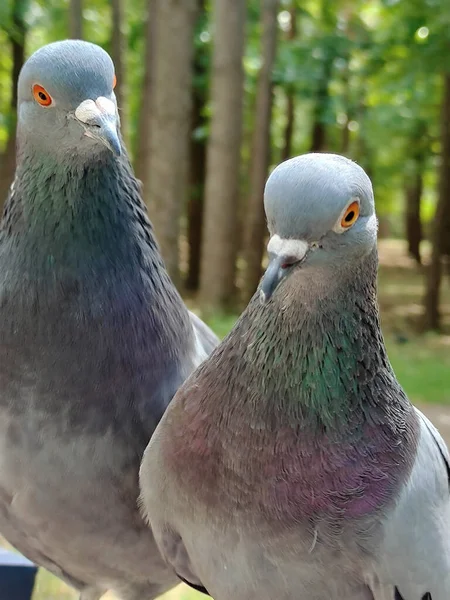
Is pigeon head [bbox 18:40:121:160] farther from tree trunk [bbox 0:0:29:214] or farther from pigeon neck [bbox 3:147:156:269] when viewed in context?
tree trunk [bbox 0:0:29:214]

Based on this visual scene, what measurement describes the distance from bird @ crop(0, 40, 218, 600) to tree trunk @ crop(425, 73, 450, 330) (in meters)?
8.52

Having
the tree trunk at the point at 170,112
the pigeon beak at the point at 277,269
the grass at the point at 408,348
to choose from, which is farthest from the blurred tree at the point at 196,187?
the pigeon beak at the point at 277,269

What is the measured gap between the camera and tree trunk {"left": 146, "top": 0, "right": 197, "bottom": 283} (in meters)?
8.25

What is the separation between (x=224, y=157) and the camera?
926 centimetres

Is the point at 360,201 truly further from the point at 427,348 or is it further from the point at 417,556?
the point at 427,348

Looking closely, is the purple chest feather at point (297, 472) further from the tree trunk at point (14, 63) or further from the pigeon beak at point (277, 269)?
the tree trunk at point (14, 63)

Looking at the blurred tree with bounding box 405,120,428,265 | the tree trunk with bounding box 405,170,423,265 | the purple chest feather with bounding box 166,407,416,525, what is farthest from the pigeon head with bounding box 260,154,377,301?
the tree trunk with bounding box 405,170,423,265

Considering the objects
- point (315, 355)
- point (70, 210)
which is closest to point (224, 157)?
point (70, 210)

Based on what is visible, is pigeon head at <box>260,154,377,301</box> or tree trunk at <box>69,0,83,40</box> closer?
pigeon head at <box>260,154,377,301</box>

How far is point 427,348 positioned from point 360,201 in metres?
8.24

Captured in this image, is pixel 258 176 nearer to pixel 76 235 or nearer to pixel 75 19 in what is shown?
pixel 75 19

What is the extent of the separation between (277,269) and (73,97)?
0.75 metres

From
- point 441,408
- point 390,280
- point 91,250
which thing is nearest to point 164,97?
point 441,408

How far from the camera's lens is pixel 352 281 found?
183cm
